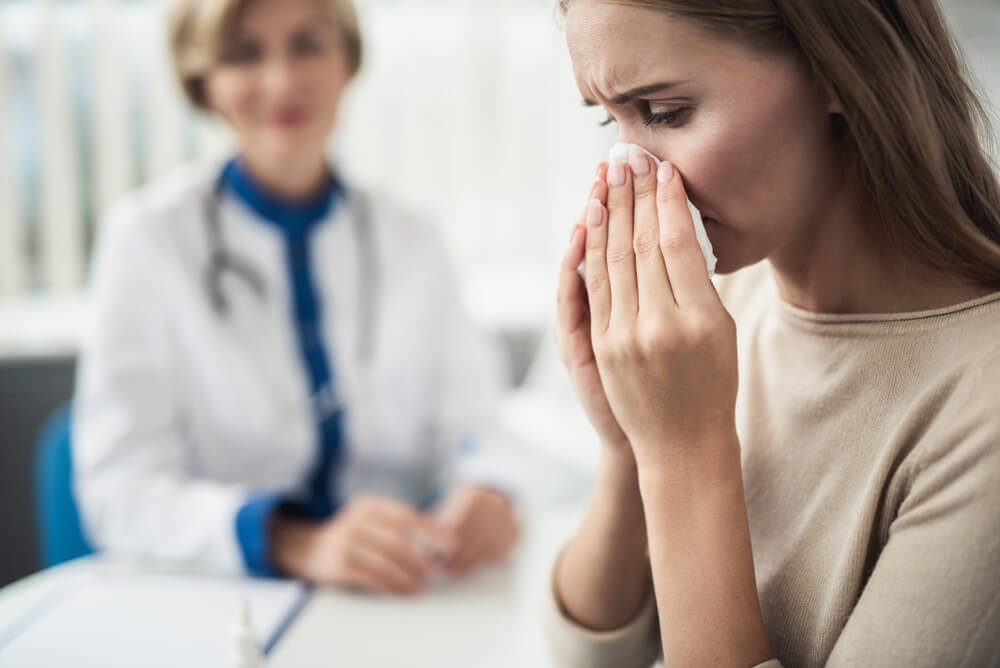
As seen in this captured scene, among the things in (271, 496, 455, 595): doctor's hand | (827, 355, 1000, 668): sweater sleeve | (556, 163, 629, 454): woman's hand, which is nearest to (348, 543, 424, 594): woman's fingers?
(271, 496, 455, 595): doctor's hand

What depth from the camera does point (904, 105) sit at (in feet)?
2.28

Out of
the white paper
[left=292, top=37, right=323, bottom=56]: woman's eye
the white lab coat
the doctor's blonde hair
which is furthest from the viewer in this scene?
[left=292, top=37, right=323, bottom=56]: woman's eye

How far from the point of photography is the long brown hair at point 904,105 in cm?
68

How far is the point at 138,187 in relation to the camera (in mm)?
2445

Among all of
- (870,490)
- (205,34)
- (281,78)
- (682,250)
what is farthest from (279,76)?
(870,490)

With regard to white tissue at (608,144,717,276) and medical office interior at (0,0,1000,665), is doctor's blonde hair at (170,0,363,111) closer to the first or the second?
medical office interior at (0,0,1000,665)

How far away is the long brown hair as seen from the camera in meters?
0.68

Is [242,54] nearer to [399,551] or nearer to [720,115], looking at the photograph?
[399,551]

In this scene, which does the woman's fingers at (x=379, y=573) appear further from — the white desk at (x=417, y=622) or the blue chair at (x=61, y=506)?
the blue chair at (x=61, y=506)

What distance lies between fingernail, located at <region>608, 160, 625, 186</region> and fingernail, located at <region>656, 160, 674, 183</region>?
0.04 m

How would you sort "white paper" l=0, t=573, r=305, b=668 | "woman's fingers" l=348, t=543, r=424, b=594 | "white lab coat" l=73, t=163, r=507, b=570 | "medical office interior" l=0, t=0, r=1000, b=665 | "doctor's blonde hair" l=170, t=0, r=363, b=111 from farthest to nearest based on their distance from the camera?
1. "medical office interior" l=0, t=0, r=1000, b=665
2. "doctor's blonde hair" l=170, t=0, r=363, b=111
3. "white lab coat" l=73, t=163, r=507, b=570
4. "woman's fingers" l=348, t=543, r=424, b=594
5. "white paper" l=0, t=573, r=305, b=668

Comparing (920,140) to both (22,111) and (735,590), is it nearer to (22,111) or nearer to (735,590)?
(735,590)

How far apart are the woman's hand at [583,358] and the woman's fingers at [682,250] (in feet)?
0.46

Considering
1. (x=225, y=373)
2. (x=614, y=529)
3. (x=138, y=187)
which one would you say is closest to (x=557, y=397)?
(x=225, y=373)
